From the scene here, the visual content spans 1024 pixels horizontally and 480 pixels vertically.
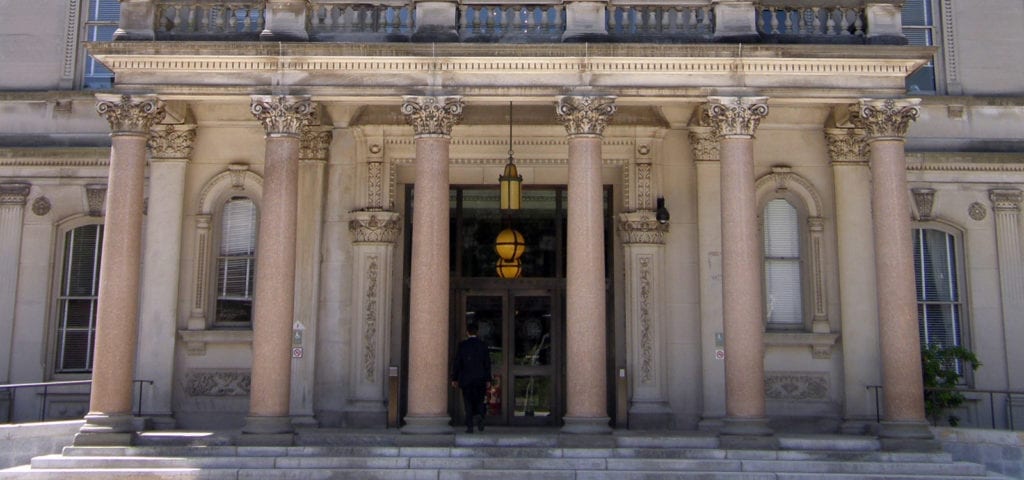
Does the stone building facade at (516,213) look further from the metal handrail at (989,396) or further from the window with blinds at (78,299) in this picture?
the metal handrail at (989,396)

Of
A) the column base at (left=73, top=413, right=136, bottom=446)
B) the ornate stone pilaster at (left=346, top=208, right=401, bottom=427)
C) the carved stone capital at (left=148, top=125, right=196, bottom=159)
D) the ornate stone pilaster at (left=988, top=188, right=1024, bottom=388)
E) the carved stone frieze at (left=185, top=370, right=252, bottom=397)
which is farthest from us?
the ornate stone pilaster at (left=988, top=188, right=1024, bottom=388)

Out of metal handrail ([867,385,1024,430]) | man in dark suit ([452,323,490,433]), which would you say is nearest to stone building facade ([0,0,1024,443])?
metal handrail ([867,385,1024,430])

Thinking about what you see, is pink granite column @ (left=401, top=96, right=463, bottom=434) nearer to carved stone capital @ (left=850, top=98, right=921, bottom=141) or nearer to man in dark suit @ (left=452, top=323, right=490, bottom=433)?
man in dark suit @ (left=452, top=323, right=490, bottom=433)

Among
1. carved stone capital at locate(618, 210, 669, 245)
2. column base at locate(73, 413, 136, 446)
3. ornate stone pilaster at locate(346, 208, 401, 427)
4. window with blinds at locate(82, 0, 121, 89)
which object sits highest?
window with blinds at locate(82, 0, 121, 89)

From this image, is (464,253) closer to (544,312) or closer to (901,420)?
(544,312)

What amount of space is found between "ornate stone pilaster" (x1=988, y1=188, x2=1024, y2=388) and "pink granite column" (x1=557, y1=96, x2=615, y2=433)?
9.11m

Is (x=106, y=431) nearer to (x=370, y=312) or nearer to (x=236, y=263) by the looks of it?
(x=236, y=263)

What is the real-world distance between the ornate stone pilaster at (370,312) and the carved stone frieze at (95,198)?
17.8 feet

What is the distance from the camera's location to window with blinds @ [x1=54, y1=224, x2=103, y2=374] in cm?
2072

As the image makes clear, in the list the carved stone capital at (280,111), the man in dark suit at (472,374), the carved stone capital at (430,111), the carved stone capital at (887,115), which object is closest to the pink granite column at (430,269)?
the carved stone capital at (430,111)

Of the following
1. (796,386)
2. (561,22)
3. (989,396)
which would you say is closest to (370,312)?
(561,22)

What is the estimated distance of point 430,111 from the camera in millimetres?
16859

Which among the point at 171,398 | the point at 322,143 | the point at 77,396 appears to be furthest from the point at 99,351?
the point at 322,143

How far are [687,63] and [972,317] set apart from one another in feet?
27.8
